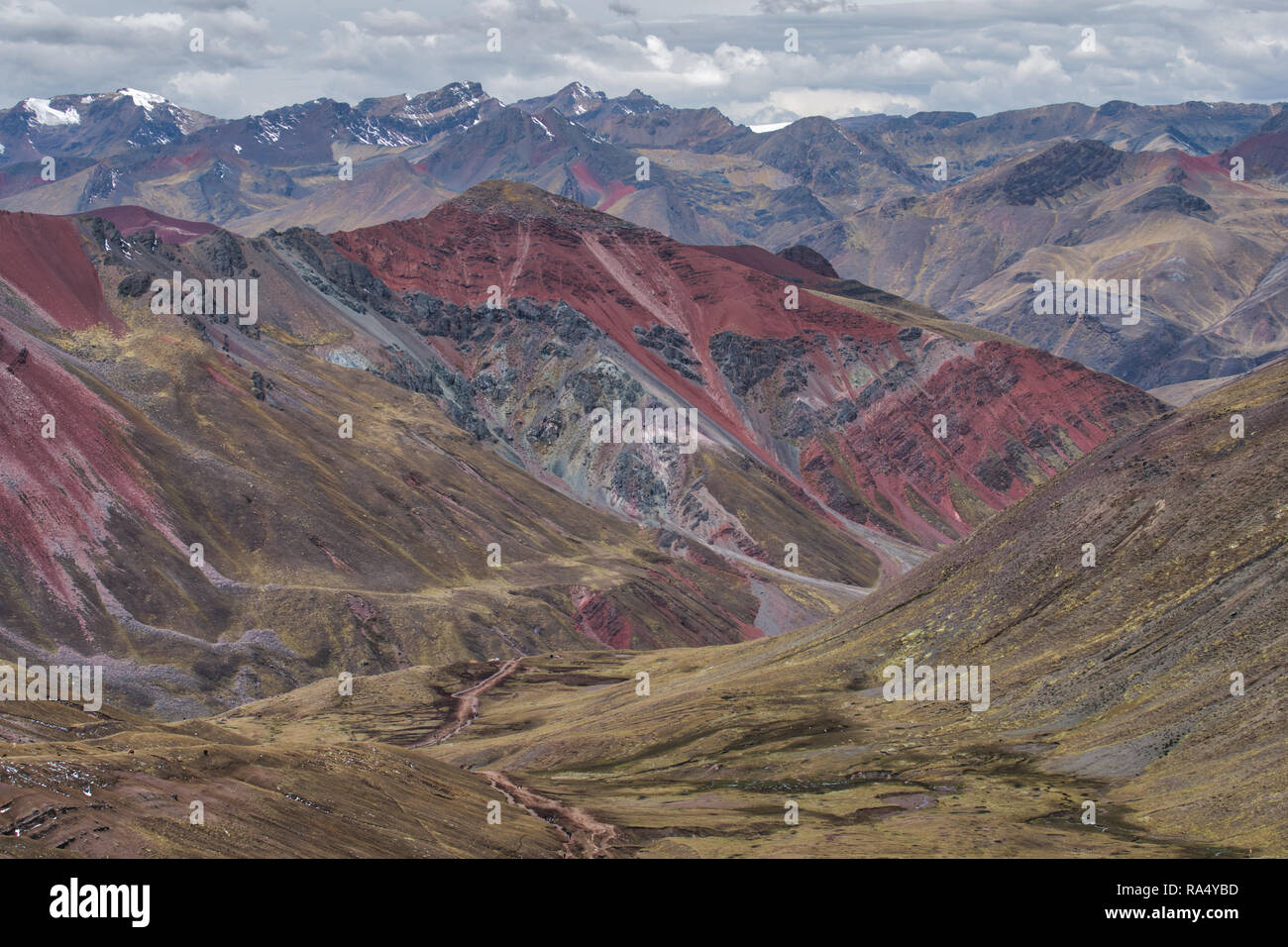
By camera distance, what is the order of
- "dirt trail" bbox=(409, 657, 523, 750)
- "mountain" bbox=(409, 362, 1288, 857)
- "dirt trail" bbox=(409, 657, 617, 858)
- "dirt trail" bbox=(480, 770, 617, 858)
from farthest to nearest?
"dirt trail" bbox=(409, 657, 523, 750), "mountain" bbox=(409, 362, 1288, 857), "dirt trail" bbox=(409, 657, 617, 858), "dirt trail" bbox=(480, 770, 617, 858)

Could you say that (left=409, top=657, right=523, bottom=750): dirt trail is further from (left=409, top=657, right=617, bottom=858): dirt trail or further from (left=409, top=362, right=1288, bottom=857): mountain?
(left=409, top=657, right=617, bottom=858): dirt trail

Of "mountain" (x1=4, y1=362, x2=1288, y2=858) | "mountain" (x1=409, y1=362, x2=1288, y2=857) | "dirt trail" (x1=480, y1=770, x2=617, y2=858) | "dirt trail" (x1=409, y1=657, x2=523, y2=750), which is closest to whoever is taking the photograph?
"mountain" (x1=4, y1=362, x2=1288, y2=858)

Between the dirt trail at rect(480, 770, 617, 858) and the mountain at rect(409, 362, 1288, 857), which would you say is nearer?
the dirt trail at rect(480, 770, 617, 858)

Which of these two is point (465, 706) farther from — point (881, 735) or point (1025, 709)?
point (1025, 709)

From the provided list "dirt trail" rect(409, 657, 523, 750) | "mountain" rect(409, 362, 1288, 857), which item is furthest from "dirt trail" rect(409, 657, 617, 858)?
"dirt trail" rect(409, 657, 523, 750)

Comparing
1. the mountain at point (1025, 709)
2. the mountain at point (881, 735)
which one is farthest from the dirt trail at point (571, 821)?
the mountain at point (1025, 709)

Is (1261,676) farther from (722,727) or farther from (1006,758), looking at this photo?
(722,727)

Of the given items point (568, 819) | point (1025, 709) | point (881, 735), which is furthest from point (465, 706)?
point (1025, 709)
